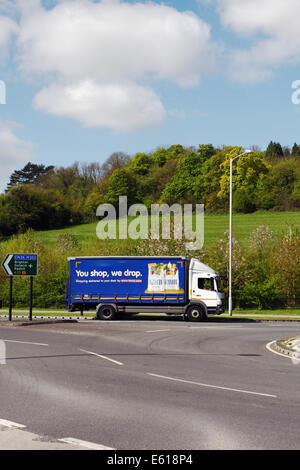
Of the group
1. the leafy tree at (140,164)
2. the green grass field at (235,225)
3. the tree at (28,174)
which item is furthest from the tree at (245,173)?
the tree at (28,174)

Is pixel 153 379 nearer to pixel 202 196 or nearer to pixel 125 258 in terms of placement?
pixel 125 258

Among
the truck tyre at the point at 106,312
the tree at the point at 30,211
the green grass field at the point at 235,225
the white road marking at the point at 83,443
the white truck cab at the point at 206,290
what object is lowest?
the truck tyre at the point at 106,312

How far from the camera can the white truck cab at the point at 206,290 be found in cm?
3112

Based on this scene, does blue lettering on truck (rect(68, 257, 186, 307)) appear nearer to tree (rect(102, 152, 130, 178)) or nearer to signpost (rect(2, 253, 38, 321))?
signpost (rect(2, 253, 38, 321))

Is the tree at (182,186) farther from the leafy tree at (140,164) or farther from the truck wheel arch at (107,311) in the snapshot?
the truck wheel arch at (107,311)

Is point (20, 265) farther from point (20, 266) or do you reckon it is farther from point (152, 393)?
point (152, 393)

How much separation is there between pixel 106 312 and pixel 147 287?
2.90 m

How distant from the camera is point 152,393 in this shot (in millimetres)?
10281

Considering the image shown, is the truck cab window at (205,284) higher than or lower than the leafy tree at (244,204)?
lower

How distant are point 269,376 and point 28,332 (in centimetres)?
1378

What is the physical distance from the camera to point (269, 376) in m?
12.6

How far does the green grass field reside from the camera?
231 feet

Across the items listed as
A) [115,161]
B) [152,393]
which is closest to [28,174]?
[115,161]
